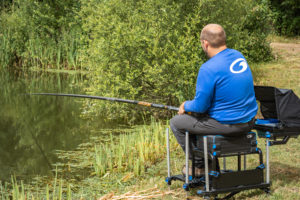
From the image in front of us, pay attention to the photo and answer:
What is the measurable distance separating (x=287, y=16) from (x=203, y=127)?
18538mm

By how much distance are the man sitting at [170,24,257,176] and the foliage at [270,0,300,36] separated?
17.0 metres

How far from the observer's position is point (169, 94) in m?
9.70

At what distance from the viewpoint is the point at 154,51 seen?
29.4 ft

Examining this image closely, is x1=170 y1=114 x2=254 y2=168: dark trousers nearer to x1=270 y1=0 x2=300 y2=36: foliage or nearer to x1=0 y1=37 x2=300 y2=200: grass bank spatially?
x1=0 y1=37 x2=300 y2=200: grass bank

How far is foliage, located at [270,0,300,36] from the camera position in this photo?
1997cm

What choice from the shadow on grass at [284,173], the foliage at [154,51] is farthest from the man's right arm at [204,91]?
the foliage at [154,51]

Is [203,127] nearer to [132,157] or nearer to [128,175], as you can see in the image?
[128,175]

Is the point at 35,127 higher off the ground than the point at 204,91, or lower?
lower

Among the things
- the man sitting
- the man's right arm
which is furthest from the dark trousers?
the man's right arm

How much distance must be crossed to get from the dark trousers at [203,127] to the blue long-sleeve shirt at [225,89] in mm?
51

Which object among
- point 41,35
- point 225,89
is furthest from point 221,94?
point 41,35

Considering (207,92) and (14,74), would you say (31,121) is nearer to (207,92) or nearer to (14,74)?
(207,92)

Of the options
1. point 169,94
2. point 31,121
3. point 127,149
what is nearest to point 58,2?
point 31,121

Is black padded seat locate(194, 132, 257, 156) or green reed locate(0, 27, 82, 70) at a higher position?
green reed locate(0, 27, 82, 70)
